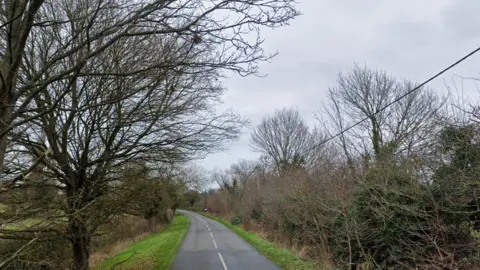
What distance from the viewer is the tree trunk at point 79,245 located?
9.12m

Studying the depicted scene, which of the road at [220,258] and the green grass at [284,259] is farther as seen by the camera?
the road at [220,258]

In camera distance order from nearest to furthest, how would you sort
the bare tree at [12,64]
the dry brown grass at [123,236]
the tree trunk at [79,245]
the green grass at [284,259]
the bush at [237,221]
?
the bare tree at [12,64] < the tree trunk at [79,245] < the dry brown grass at [123,236] < the green grass at [284,259] < the bush at [237,221]

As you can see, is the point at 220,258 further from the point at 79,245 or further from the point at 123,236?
the point at 79,245

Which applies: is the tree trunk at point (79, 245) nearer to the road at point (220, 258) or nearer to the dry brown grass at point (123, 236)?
the dry brown grass at point (123, 236)

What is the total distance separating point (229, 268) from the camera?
17.3 m

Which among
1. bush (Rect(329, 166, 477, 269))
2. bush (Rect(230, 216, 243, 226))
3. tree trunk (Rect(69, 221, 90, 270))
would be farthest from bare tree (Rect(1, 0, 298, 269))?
bush (Rect(230, 216, 243, 226))

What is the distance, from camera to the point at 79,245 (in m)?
9.84

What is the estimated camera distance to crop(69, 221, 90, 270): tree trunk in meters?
9.12

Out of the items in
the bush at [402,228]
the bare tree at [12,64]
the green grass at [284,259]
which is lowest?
the green grass at [284,259]

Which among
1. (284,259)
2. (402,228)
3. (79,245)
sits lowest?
(284,259)

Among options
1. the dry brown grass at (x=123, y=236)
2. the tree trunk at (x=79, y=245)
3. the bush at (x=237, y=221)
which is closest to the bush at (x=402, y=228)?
the dry brown grass at (x=123, y=236)

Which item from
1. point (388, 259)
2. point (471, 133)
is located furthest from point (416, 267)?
point (471, 133)

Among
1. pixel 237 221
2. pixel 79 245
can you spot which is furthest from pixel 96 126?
pixel 237 221

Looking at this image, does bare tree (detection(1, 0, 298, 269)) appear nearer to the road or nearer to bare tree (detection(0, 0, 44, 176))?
bare tree (detection(0, 0, 44, 176))
